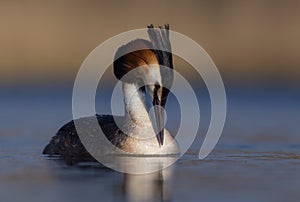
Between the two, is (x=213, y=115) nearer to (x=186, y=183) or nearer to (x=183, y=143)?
(x=183, y=143)

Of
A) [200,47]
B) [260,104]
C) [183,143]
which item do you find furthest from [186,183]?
[200,47]

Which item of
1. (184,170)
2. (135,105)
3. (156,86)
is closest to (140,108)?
(135,105)

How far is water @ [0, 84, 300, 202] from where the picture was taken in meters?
12.0

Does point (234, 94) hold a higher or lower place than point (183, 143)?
higher

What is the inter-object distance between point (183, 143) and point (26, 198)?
16.1 ft

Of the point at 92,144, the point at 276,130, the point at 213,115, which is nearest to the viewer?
the point at 92,144

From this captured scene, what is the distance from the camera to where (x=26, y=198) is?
11.8 meters

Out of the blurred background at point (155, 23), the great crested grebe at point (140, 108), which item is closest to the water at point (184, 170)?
the great crested grebe at point (140, 108)

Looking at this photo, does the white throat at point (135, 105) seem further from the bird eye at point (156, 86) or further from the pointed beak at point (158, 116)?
the bird eye at point (156, 86)

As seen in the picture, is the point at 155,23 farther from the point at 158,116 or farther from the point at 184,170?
the point at 184,170

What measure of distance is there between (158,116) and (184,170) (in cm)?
109

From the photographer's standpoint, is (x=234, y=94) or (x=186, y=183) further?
(x=234, y=94)

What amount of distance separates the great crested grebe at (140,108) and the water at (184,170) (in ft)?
1.33

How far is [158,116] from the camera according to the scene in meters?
14.5
